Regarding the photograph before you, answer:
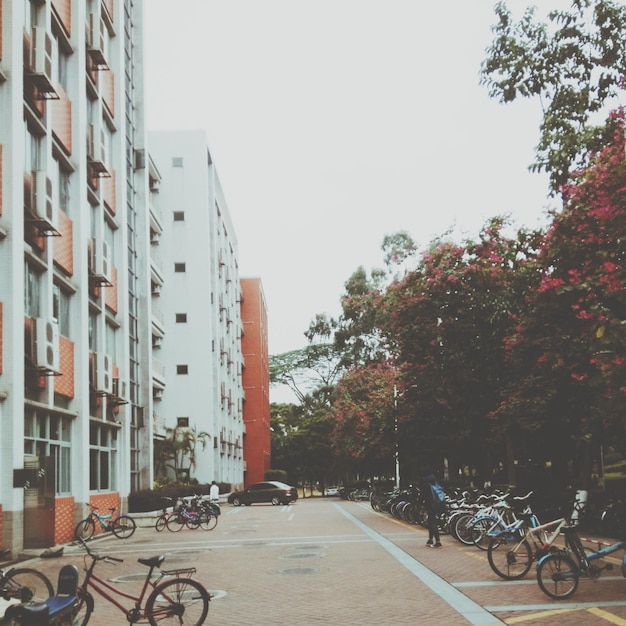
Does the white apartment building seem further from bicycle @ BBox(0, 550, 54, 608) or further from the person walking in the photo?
bicycle @ BBox(0, 550, 54, 608)

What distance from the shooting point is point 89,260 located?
26.3 meters

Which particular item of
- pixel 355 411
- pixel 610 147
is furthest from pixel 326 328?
pixel 610 147

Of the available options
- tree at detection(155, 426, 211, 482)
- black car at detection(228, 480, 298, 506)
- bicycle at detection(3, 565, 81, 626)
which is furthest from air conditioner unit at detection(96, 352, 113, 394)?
black car at detection(228, 480, 298, 506)

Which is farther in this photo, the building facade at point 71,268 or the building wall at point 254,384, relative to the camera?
the building wall at point 254,384

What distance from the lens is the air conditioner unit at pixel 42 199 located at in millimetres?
20438

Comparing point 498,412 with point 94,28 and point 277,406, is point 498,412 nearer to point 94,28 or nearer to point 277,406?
point 94,28

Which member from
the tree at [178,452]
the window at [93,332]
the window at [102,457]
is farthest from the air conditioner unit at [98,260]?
the tree at [178,452]

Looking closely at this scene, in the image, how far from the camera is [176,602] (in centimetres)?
883

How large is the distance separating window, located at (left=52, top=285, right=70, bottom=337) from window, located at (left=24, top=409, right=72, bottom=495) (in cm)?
247

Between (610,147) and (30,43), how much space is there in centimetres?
1391

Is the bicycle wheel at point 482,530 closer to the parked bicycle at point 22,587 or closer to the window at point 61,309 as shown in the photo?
the parked bicycle at point 22,587

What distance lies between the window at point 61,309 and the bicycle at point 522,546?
45.9 feet

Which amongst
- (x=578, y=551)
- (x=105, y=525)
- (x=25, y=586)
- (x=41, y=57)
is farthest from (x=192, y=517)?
(x=25, y=586)

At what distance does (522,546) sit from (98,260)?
57.8 feet
